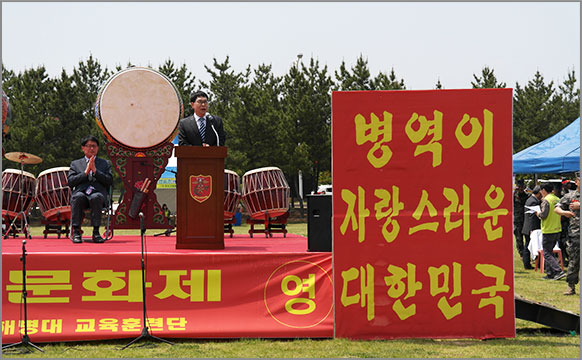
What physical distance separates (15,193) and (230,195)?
364cm

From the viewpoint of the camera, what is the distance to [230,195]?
12109mm

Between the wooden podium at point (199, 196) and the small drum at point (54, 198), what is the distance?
377 cm


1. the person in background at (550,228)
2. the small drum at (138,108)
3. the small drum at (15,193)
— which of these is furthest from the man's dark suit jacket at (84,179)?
the person in background at (550,228)

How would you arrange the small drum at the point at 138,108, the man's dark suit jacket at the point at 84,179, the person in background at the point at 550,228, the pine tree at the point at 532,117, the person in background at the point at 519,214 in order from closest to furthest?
the man's dark suit jacket at the point at 84,179, the small drum at the point at 138,108, the person in background at the point at 550,228, the person in background at the point at 519,214, the pine tree at the point at 532,117

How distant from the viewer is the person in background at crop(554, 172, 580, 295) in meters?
10.0

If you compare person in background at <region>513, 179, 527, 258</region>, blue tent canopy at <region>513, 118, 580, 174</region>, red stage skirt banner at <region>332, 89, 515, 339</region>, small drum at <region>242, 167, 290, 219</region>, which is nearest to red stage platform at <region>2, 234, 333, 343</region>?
red stage skirt banner at <region>332, 89, 515, 339</region>

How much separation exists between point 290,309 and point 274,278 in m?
0.37

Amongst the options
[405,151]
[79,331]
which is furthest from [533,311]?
[79,331]

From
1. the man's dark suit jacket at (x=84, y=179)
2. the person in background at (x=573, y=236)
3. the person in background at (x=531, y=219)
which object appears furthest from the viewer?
the person in background at (x=531, y=219)

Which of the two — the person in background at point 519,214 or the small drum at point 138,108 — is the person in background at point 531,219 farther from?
the small drum at point 138,108

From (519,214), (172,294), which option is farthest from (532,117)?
(172,294)

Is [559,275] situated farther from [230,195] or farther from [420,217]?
[420,217]

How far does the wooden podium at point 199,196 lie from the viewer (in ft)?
24.9

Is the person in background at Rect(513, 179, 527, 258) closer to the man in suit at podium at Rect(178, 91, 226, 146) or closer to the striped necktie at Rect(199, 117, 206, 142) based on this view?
the man in suit at podium at Rect(178, 91, 226, 146)
